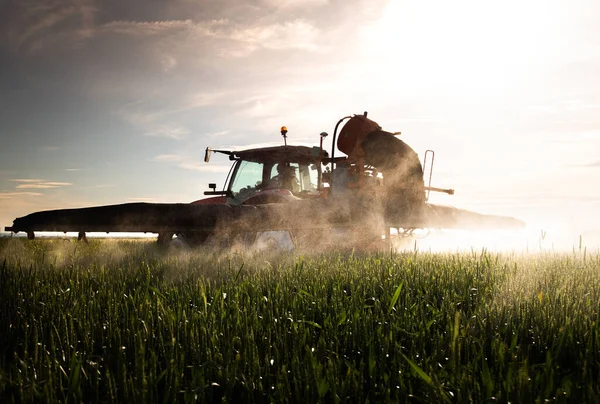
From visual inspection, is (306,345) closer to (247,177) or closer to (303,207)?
(303,207)

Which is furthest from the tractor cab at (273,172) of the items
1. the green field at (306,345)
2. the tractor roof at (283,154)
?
the green field at (306,345)

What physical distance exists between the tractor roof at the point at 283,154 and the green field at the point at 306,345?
6236mm

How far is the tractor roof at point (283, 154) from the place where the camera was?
1025 centimetres

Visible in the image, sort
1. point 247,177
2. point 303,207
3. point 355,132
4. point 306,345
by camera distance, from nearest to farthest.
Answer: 1. point 306,345
2. point 303,207
3. point 355,132
4. point 247,177

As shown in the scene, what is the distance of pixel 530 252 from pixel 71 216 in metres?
7.12

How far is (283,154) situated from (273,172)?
46 cm

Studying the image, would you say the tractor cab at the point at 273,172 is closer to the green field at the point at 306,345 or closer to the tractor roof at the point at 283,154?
the tractor roof at the point at 283,154

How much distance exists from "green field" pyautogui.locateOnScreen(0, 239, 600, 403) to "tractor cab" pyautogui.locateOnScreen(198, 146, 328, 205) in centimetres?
608

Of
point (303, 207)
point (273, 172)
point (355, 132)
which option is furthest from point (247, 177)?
point (303, 207)

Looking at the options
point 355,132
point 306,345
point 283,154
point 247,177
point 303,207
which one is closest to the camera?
point 306,345

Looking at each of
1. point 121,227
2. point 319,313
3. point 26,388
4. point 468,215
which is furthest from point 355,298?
point 468,215

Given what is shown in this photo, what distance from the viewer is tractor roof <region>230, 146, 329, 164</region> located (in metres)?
10.2

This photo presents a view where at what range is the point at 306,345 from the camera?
6.97 ft

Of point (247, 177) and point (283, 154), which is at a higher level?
point (283, 154)
